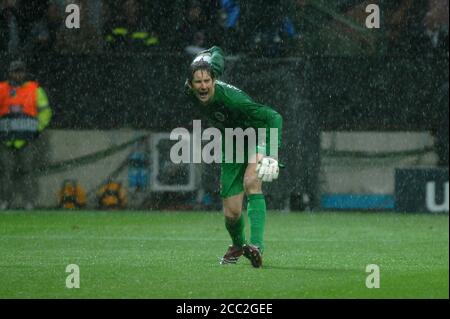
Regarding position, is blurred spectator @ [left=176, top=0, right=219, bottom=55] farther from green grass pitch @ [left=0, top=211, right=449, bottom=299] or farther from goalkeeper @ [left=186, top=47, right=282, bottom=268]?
goalkeeper @ [left=186, top=47, right=282, bottom=268]

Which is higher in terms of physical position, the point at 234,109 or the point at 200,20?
the point at 200,20

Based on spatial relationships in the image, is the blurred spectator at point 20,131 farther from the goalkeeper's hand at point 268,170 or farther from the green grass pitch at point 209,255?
the goalkeeper's hand at point 268,170

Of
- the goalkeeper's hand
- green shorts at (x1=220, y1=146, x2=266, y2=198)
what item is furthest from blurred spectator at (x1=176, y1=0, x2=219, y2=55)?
the goalkeeper's hand

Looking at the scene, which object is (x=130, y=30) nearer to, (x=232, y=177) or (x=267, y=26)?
(x=267, y=26)

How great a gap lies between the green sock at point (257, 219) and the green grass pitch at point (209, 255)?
22 centimetres

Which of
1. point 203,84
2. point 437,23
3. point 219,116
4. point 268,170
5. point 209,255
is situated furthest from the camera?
point 437,23

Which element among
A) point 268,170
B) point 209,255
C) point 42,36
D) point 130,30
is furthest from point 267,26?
point 268,170

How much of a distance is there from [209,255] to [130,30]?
6.92 meters

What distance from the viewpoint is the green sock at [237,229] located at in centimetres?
979

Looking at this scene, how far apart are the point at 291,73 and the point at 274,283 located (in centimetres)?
866

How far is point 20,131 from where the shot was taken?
1678 centimetres

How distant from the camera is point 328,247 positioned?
11.8 meters

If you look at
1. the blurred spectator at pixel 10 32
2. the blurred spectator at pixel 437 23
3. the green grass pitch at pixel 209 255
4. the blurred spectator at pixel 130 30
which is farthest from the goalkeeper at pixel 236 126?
the blurred spectator at pixel 10 32
